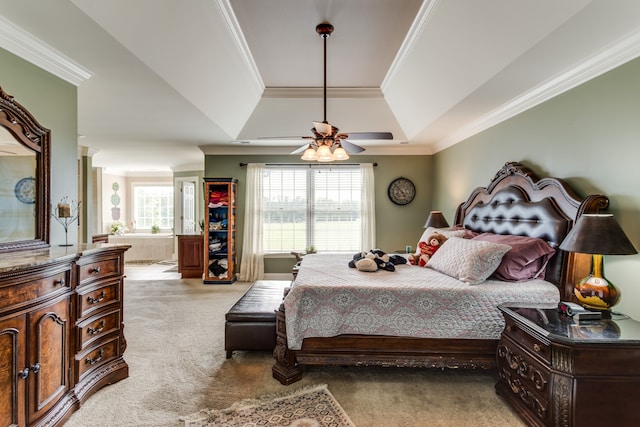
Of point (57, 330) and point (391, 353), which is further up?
point (57, 330)

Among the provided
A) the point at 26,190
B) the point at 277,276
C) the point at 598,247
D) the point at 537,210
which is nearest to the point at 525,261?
the point at 537,210

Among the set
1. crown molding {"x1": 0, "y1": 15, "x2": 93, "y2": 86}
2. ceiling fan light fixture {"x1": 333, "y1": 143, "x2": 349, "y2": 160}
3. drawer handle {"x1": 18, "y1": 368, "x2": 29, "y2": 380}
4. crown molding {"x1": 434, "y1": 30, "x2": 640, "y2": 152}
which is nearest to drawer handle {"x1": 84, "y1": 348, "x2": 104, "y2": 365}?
drawer handle {"x1": 18, "y1": 368, "x2": 29, "y2": 380}

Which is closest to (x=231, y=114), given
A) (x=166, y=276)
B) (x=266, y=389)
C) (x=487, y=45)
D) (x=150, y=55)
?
(x=150, y=55)

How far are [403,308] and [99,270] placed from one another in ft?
7.64

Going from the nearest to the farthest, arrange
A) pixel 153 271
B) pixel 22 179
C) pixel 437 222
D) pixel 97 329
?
pixel 22 179, pixel 97 329, pixel 437 222, pixel 153 271

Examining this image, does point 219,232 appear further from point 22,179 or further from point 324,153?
point 22,179

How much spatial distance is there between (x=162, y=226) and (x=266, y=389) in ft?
27.9

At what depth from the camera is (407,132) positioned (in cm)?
495

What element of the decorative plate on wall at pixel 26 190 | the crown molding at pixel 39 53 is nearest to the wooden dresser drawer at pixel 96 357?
the decorative plate on wall at pixel 26 190

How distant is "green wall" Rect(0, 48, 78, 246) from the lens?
2166mm

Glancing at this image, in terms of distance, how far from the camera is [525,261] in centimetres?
257

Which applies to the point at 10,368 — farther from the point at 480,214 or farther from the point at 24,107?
the point at 480,214

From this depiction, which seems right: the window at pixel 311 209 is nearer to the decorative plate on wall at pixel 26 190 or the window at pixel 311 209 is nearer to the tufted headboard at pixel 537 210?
the tufted headboard at pixel 537 210

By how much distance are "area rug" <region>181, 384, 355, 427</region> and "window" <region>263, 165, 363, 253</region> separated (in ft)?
12.6
